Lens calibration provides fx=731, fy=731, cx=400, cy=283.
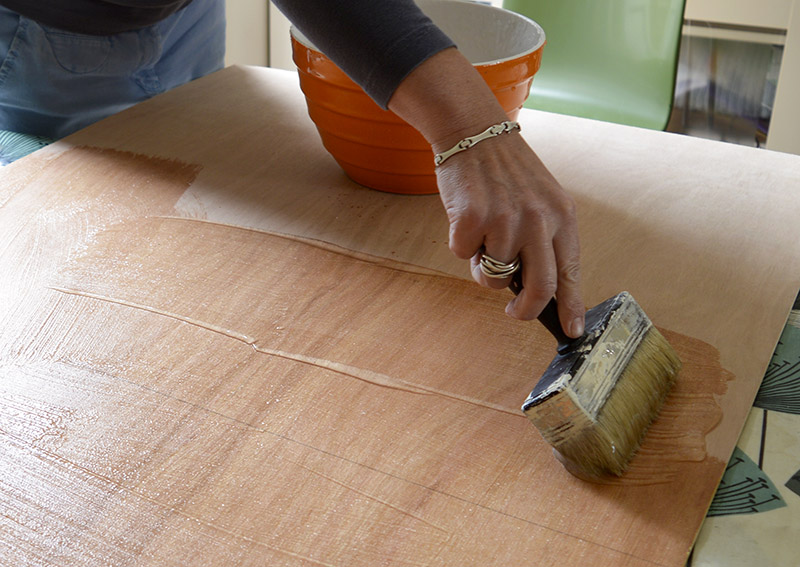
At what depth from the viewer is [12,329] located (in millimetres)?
708

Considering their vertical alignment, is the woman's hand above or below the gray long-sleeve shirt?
below

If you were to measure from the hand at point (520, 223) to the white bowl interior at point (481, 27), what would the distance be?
1.37 feet

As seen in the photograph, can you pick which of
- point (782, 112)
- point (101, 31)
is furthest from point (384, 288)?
point (782, 112)

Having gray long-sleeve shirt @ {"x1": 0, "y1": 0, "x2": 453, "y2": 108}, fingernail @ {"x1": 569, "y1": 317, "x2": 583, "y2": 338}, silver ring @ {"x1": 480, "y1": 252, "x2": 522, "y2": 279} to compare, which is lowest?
fingernail @ {"x1": 569, "y1": 317, "x2": 583, "y2": 338}

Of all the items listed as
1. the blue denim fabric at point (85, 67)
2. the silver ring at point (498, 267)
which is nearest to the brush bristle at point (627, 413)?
the silver ring at point (498, 267)

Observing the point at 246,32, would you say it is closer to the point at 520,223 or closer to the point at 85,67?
the point at 85,67

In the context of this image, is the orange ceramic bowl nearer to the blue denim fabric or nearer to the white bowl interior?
the white bowl interior

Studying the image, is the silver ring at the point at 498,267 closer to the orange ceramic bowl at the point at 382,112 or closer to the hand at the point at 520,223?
the hand at the point at 520,223

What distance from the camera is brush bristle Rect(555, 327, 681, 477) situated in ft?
1.81

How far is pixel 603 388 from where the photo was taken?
583 millimetres

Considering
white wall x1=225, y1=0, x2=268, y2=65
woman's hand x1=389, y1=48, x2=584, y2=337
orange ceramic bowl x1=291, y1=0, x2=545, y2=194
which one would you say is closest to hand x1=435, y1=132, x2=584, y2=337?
woman's hand x1=389, y1=48, x2=584, y2=337

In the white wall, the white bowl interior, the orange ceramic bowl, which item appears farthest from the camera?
the white wall

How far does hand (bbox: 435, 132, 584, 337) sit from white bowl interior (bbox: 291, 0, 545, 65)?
1.37ft

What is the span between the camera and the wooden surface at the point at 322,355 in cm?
52
